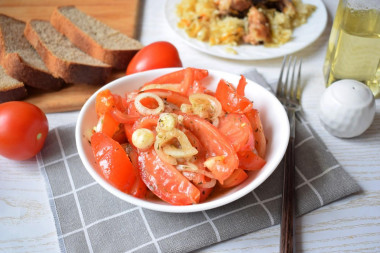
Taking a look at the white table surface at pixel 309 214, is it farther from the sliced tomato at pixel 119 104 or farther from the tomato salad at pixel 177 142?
the sliced tomato at pixel 119 104

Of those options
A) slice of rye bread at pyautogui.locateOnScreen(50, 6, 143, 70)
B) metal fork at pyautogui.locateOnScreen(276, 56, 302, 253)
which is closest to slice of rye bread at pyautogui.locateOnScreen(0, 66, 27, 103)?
slice of rye bread at pyautogui.locateOnScreen(50, 6, 143, 70)

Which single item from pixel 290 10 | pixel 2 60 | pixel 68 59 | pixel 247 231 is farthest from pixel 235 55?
pixel 2 60

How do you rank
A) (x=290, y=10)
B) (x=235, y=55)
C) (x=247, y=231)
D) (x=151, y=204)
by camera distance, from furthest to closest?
1. (x=290, y=10)
2. (x=235, y=55)
3. (x=247, y=231)
4. (x=151, y=204)

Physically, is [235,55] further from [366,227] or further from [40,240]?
[40,240]


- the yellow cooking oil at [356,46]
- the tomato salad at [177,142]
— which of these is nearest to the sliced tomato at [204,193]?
the tomato salad at [177,142]

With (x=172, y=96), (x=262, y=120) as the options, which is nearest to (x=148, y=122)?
(x=172, y=96)

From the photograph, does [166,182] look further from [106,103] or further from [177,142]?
[106,103]
